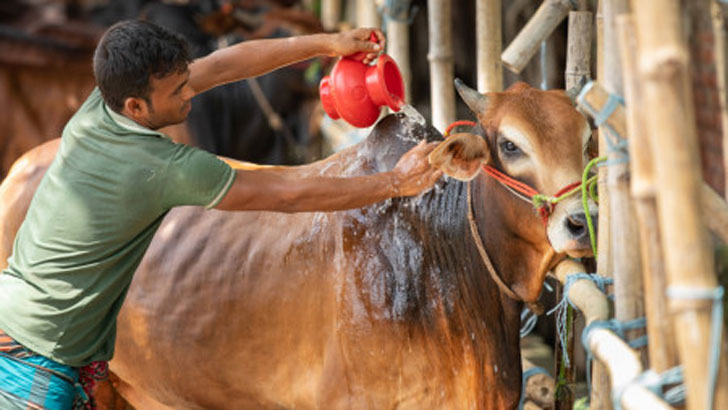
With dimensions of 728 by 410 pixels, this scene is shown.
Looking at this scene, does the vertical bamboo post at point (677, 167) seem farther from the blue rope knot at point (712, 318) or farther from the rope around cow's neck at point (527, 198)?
the rope around cow's neck at point (527, 198)

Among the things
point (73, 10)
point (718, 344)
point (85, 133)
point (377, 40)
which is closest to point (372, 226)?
point (377, 40)

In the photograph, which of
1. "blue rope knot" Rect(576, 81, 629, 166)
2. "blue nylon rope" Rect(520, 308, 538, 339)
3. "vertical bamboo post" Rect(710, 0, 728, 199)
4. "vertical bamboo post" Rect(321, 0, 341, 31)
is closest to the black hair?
"blue rope knot" Rect(576, 81, 629, 166)

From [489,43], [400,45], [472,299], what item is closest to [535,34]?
[489,43]

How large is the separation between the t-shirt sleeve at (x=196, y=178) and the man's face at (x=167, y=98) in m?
0.16

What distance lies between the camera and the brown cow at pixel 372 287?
290cm

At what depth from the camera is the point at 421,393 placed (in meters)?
3.13

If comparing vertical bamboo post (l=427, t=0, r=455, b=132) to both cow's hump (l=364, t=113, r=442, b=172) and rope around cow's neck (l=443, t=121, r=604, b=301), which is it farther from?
rope around cow's neck (l=443, t=121, r=604, b=301)

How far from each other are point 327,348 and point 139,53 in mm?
1263

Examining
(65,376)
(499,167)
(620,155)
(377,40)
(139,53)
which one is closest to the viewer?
(620,155)

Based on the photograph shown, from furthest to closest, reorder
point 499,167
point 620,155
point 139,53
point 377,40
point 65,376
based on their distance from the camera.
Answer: point 377,40, point 499,167, point 65,376, point 139,53, point 620,155

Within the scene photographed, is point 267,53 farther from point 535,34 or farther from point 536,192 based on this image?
point 536,192

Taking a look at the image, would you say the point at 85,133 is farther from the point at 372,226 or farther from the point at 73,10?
the point at 73,10

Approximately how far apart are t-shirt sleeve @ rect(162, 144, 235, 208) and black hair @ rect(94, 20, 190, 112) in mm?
221

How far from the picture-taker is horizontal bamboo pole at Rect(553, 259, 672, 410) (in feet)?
6.42
